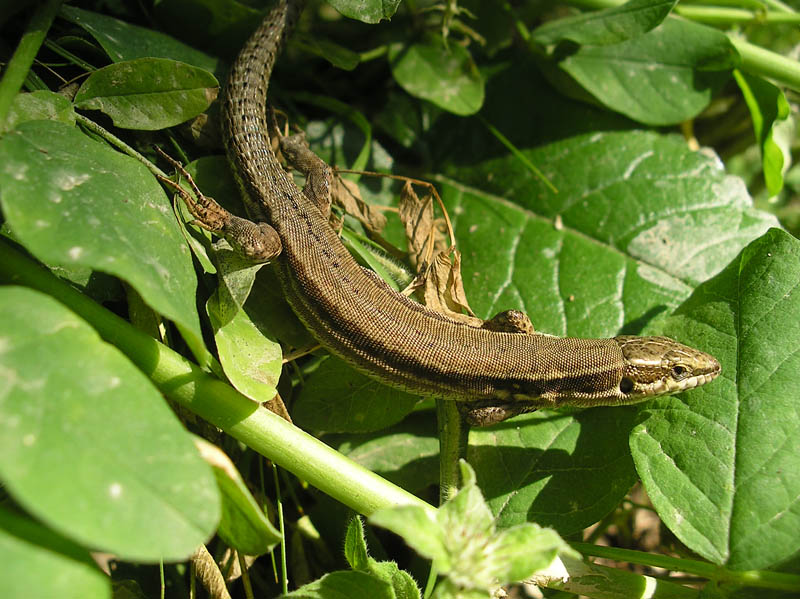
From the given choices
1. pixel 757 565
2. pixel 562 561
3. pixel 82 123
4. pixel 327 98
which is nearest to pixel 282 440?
pixel 562 561

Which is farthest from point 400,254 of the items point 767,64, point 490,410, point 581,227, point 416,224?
point 767,64

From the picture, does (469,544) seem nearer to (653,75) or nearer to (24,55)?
(24,55)

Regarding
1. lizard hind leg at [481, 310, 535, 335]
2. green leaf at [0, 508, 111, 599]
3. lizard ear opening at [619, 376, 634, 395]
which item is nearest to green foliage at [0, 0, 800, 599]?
green leaf at [0, 508, 111, 599]

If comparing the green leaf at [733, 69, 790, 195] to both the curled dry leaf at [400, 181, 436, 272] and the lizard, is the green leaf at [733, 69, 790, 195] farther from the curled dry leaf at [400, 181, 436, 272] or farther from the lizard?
the curled dry leaf at [400, 181, 436, 272]

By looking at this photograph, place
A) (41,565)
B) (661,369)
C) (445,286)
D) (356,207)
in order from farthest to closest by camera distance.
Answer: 1. (356,207)
2. (445,286)
3. (661,369)
4. (41,565)

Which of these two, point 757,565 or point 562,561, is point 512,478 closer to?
point 562,561

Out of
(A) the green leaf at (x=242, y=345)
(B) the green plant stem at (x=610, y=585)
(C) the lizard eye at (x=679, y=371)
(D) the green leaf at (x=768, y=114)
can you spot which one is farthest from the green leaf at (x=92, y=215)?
(D) the green leaf at (x=768, y=114)

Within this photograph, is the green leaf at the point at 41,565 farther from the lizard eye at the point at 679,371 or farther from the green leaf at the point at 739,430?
the lizard eye at the point at 679,371
